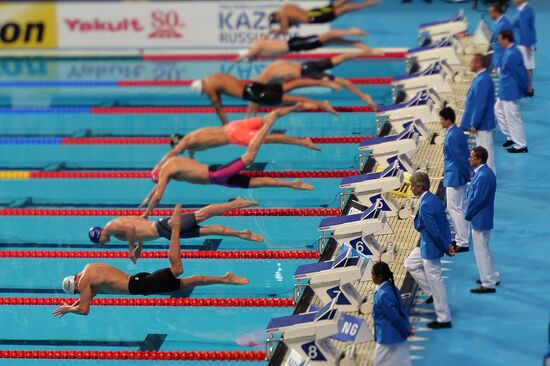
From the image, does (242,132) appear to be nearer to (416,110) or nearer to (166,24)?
(416,110)

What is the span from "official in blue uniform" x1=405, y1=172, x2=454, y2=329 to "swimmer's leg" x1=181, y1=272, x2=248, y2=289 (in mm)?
1480

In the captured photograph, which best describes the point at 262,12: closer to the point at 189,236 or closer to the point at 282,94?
the point at 282,94

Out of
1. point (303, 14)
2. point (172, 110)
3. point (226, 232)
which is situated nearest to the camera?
point (226, 232)

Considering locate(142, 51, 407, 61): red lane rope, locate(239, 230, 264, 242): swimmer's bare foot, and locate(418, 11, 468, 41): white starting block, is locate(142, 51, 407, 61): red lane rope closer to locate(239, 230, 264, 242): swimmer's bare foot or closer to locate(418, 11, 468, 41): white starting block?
locate(418, 11, 468, 41): white starting block

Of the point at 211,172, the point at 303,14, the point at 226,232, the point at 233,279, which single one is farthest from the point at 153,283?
the point at 303,14

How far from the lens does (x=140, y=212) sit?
11195 millimetres

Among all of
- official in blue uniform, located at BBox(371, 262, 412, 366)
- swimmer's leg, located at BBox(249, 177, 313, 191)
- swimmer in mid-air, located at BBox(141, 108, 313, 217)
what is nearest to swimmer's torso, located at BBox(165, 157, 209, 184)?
swimmer in mid-air, located at BBox(141, 108, 313, 217)

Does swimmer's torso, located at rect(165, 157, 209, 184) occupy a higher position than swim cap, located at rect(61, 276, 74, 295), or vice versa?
swimmer's torso, located at rect(165, 157, 209, 184)

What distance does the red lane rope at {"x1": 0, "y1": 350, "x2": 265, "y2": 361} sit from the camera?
8344 millimetres

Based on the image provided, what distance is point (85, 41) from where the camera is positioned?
56.7 feet

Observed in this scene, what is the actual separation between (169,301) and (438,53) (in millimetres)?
5186

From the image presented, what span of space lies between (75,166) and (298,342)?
587 centimetres

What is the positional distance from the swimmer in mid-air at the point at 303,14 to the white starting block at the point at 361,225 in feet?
19.2

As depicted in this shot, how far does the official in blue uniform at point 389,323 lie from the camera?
293 inches
